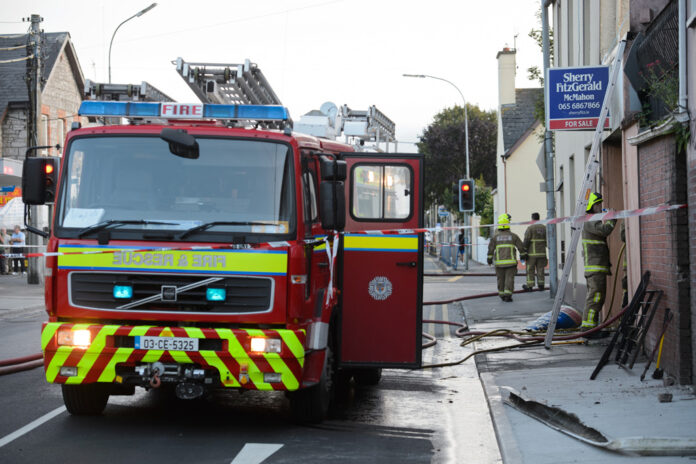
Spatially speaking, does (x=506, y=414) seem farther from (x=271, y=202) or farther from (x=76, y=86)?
(x=76, y=86)

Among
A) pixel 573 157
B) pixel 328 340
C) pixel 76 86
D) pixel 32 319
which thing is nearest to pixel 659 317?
pixel 328 340

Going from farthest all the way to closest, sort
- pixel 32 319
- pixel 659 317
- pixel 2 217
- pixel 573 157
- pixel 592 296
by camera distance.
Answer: pixel 2 217 → pixel 573 157 → pixel 32 319 → pixel 592 296 → pixel 659 317

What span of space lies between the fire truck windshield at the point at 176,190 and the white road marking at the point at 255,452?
1.58 meters

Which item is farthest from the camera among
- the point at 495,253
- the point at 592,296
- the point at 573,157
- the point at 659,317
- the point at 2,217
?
the point at 2,217

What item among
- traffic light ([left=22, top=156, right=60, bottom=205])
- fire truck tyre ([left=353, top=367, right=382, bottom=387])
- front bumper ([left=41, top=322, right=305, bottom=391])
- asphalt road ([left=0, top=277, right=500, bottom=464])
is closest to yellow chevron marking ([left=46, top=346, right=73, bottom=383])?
front bumper ([left=41, top=322, right=305, bottom=391])

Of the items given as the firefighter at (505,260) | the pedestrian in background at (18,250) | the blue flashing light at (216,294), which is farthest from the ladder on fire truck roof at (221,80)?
the pedestrian in background at (18,250)

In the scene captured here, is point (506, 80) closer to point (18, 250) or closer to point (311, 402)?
point (18, 250)

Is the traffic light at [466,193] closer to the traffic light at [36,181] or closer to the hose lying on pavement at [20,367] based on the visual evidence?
the hose lying on pavement at [20,367]

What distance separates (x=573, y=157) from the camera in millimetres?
19391

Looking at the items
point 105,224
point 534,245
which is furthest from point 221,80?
point 534,245

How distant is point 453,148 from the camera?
60.4 m

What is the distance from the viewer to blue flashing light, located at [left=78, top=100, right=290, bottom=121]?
786 centimetres

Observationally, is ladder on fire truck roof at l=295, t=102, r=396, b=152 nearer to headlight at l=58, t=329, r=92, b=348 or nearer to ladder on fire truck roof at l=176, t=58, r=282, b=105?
ladder on fire truck roof at l=176, t=58, r=282, b=105

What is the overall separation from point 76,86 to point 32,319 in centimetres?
3334
